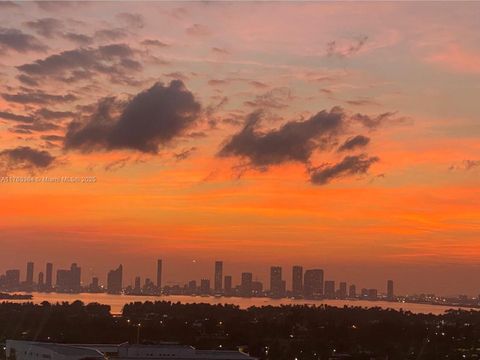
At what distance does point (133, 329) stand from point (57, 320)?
6450 millimetres

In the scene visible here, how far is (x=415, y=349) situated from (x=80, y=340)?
17.3 metres

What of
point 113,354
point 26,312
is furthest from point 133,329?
point 113,354

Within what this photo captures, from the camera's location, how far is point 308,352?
4041 centimetres

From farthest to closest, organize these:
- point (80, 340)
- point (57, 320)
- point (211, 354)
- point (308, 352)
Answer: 1. point (57, 320)
2. point (80, 340)
3. point (308, 352)
4. point (211, 354)

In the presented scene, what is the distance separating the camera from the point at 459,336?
58594mm

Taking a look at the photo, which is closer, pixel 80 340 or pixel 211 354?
pixel 211 354

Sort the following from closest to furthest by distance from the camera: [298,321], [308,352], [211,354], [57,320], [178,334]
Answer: [211,354] → [308,352] → [178,334] → [57,320] → [298,321]

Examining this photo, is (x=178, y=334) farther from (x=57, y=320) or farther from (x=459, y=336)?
(x=459, y=336)

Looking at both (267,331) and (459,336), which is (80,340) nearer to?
(267,331)

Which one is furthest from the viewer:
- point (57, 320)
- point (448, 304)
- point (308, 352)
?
point (448, 304)

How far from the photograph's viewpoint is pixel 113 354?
33594 mm

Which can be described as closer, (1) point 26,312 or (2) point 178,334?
(2) point 178,334

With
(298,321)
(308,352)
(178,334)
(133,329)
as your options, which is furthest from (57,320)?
(308,352)

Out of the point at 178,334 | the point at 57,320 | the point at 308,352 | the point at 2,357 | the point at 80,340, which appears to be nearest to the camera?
the point at 2,357
